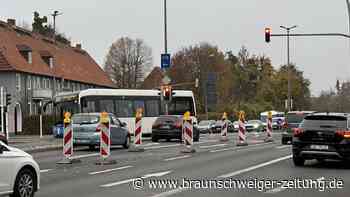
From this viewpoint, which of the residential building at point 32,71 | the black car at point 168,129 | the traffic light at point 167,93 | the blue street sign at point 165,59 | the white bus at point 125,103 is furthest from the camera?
the residential building at point 32,71

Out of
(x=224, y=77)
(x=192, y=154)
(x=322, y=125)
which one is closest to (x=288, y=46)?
(x=224, y=77)

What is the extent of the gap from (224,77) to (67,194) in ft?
276

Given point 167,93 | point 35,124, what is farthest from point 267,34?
point 35,124

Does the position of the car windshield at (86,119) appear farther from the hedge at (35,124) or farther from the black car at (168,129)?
the hedge at (35,124)

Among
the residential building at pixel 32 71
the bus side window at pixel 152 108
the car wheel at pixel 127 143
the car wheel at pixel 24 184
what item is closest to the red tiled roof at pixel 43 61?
the residential building at pixel 32 71

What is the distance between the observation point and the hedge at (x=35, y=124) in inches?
2159

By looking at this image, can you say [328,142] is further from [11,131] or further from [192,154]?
[11,131]

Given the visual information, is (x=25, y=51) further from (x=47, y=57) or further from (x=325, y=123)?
(x=325, y=123)

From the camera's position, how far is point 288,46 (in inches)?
3004

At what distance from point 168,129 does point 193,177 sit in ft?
65.2

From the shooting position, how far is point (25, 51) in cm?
6794

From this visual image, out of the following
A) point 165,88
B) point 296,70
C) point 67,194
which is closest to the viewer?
point 67,194

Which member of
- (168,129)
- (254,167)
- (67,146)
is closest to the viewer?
A: (254,167)

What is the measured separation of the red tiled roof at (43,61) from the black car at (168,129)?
2961 cm
